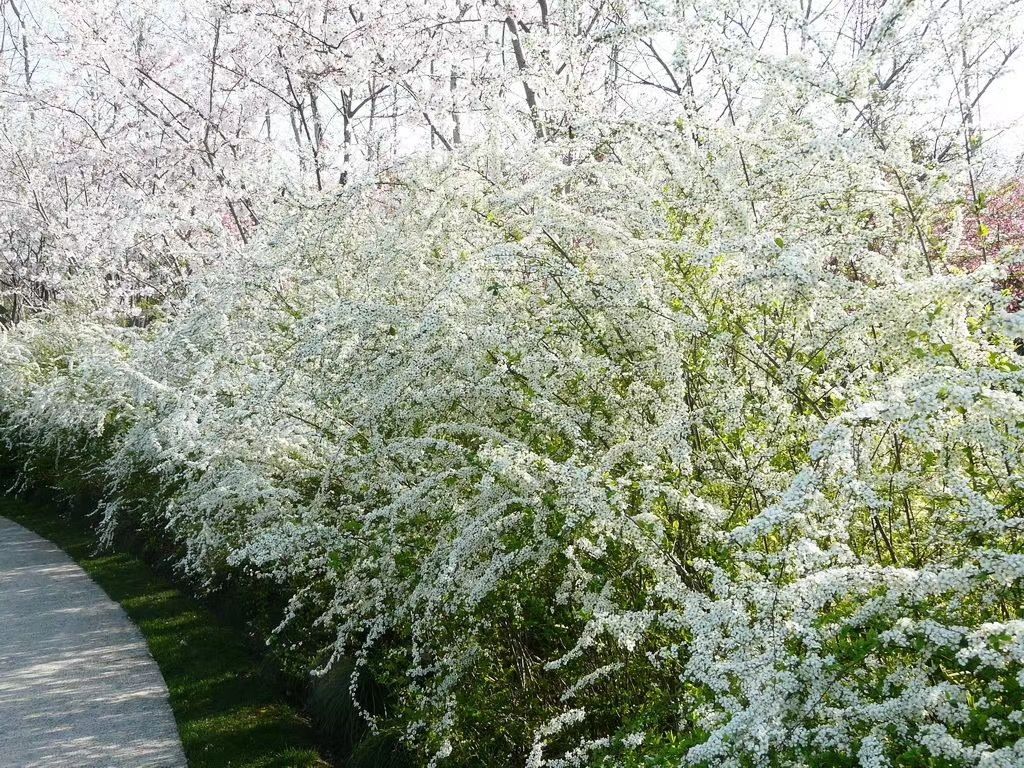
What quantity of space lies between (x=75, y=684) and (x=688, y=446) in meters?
5.52

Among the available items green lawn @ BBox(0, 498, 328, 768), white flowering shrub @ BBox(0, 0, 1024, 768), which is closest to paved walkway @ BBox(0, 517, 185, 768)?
green lawn @ BBox(0, 498, 328, 768)

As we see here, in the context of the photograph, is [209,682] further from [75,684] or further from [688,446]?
[688,446]

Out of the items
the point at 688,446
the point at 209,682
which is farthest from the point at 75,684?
the point at 688,446

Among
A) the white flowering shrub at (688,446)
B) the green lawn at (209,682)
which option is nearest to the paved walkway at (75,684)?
the green lawn at (209,682)

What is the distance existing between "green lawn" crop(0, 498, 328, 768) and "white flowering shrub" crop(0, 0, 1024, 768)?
2.85 ft

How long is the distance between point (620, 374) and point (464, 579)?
41.9 inches

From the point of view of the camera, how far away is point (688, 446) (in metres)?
3.23

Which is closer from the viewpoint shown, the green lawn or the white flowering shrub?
the white flowering shrub

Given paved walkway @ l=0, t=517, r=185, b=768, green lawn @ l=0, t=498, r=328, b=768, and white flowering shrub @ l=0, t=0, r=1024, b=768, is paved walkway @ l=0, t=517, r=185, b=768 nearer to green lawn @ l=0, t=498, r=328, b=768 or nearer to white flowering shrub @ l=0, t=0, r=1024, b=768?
green lawn @ l=0, t=498, r=328, b=768

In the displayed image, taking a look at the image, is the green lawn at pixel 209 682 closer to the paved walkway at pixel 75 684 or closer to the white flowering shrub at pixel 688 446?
the paved walkway at pixel 75 684

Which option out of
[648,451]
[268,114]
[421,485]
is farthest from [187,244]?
[648,451]

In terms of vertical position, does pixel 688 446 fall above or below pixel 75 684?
above

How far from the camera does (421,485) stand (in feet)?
12.8

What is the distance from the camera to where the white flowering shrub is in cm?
230
